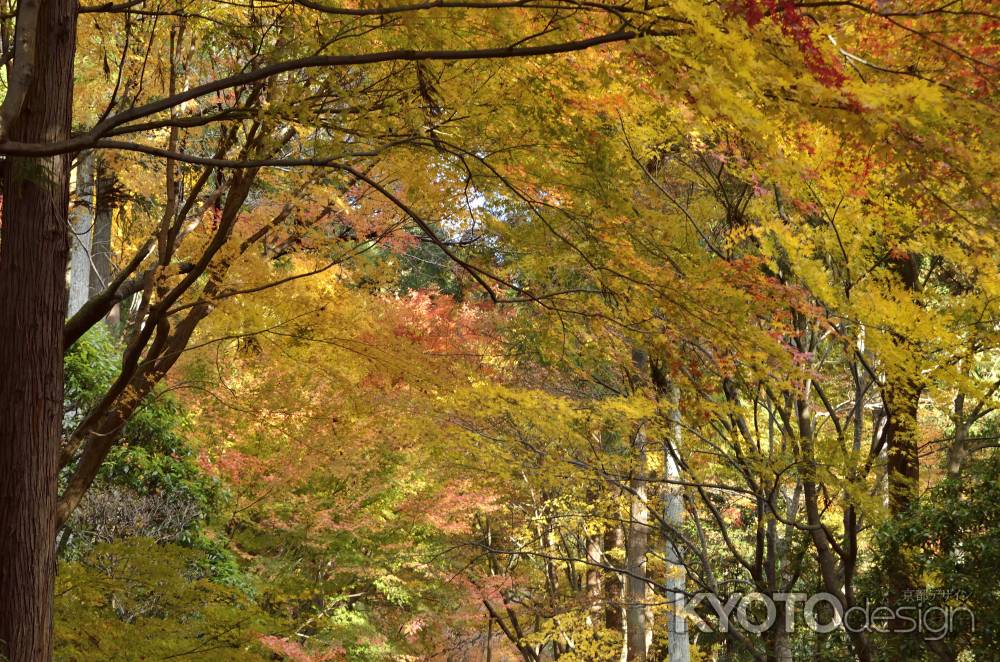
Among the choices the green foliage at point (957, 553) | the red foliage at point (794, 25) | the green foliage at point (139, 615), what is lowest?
the green foliage at point (139, 615)

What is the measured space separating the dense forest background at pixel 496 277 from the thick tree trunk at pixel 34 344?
0.01 meters

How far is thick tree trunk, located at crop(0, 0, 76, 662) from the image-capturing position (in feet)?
11.6

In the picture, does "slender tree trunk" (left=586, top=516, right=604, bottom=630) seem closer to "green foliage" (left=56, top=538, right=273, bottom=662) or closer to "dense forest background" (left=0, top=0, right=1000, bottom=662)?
"dense forest background" (left=0, top=0, right=1000, bottom=662)

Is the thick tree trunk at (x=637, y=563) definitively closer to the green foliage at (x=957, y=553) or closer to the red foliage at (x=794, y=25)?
the green foliage at (x=957, y=553)

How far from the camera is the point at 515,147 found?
4.18 metres

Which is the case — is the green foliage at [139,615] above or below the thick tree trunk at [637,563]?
below

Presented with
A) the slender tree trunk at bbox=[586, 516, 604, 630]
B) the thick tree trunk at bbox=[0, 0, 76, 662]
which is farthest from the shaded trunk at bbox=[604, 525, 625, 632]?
the thick tree trunk at bbox=[0, 0, 76, 662]

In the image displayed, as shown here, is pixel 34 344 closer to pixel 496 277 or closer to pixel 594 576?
pixel 496 277

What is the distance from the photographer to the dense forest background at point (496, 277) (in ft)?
11.1

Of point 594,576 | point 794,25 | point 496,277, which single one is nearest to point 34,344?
point 496,277

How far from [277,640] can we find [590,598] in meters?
4.73

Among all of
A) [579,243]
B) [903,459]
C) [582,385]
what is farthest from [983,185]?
[582,385]

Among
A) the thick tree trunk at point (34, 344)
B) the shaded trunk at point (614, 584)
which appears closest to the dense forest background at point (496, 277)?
the thick tree trunk at point (34, 344)

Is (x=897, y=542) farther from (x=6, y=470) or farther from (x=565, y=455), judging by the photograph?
(x=6, y=470)
